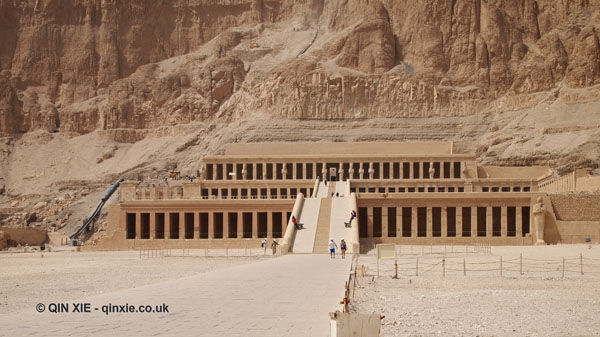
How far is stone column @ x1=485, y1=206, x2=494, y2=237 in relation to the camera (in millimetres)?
59531

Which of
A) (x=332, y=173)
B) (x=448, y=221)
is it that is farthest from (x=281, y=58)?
(x=448, y=221)

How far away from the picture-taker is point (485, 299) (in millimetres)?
23625

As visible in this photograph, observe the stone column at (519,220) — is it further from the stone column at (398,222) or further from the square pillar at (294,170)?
the square pillar at (294,170)

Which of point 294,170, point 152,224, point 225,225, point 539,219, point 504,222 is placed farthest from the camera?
point 294,170

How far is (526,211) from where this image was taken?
6103 centimetres

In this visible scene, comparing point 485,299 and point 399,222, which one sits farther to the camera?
point 399,222

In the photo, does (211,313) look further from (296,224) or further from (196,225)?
(196,225)

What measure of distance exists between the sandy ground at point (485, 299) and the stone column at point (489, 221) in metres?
20.9

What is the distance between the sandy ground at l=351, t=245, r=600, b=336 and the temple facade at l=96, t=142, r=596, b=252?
42.8 ft

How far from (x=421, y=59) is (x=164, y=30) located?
49.1 meters

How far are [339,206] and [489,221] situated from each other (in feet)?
37.5

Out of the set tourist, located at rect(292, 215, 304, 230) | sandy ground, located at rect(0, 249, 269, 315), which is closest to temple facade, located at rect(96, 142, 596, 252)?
→ tourist, located at rect(292, 215, 304, 230)

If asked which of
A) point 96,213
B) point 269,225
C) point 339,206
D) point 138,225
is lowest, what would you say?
point 96,213

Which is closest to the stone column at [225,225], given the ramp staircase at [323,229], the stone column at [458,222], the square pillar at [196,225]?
the square pillar at [196,225]
